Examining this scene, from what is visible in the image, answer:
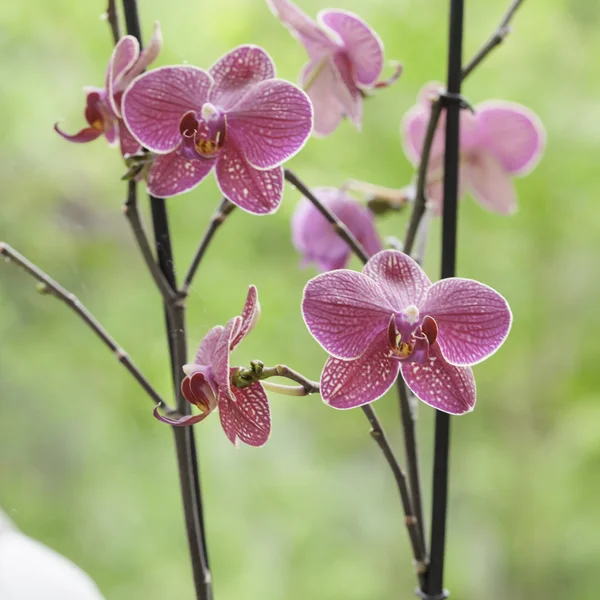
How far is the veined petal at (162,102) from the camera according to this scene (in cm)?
36

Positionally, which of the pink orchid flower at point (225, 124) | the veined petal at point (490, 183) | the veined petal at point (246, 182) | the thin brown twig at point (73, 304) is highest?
the pink orchid flower at point (225, 124)

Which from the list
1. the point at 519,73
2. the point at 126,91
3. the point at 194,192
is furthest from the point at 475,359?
the point at 519,73

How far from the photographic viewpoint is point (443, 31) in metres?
1.03

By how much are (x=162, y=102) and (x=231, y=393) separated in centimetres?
15

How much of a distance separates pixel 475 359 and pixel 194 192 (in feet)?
2.46

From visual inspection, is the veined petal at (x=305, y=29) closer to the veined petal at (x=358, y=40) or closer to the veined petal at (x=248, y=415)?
the veined petal at (x=358, y=40)

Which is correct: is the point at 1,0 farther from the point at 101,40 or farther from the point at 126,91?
the point at 126,91

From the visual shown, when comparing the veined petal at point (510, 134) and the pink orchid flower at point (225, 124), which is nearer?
the pink orchid flower at point (225, 124)

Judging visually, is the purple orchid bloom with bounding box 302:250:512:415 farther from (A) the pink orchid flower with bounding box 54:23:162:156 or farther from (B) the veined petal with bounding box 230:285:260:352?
(A) the pink orchid flower with bounding box 54:23:162:156

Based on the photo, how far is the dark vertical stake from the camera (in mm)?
427

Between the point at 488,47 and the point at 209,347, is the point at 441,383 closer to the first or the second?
the point at 209,347

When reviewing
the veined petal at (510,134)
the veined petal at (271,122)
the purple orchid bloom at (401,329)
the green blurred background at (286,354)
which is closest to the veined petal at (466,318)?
the purple orchid bloom at (401,329)

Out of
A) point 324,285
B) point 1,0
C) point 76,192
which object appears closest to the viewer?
point 324,285

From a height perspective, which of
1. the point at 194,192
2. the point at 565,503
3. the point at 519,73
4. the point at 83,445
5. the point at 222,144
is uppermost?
the point at 222,144
